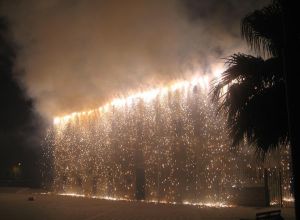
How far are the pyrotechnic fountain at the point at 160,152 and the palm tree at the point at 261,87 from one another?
751 centimetres

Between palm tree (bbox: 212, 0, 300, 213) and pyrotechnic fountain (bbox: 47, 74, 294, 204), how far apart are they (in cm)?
751

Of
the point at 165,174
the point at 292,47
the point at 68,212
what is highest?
the point at 292,47

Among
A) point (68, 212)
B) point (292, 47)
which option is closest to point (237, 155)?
point (68, 212)

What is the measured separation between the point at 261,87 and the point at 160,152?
10.6 metres

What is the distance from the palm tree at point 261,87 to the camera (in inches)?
246

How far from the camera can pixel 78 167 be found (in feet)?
73.0

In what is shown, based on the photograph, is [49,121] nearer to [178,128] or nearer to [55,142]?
Result: [55,142]

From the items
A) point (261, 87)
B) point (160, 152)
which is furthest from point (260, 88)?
point (160, 152)

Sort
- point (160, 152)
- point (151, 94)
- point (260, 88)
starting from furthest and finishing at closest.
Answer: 1. point (151, 94)
2. point (160, 152)
3. point (260, 88)

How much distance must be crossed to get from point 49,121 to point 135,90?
9.00 m

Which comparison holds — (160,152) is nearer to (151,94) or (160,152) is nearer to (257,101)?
(151,94)

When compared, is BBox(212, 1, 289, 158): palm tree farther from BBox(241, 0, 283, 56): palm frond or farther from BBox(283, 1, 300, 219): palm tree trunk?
BBox(283, 1, 300, 219): palm tree trunk

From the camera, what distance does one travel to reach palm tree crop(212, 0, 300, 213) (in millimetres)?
6242

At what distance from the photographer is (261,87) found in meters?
6.49
